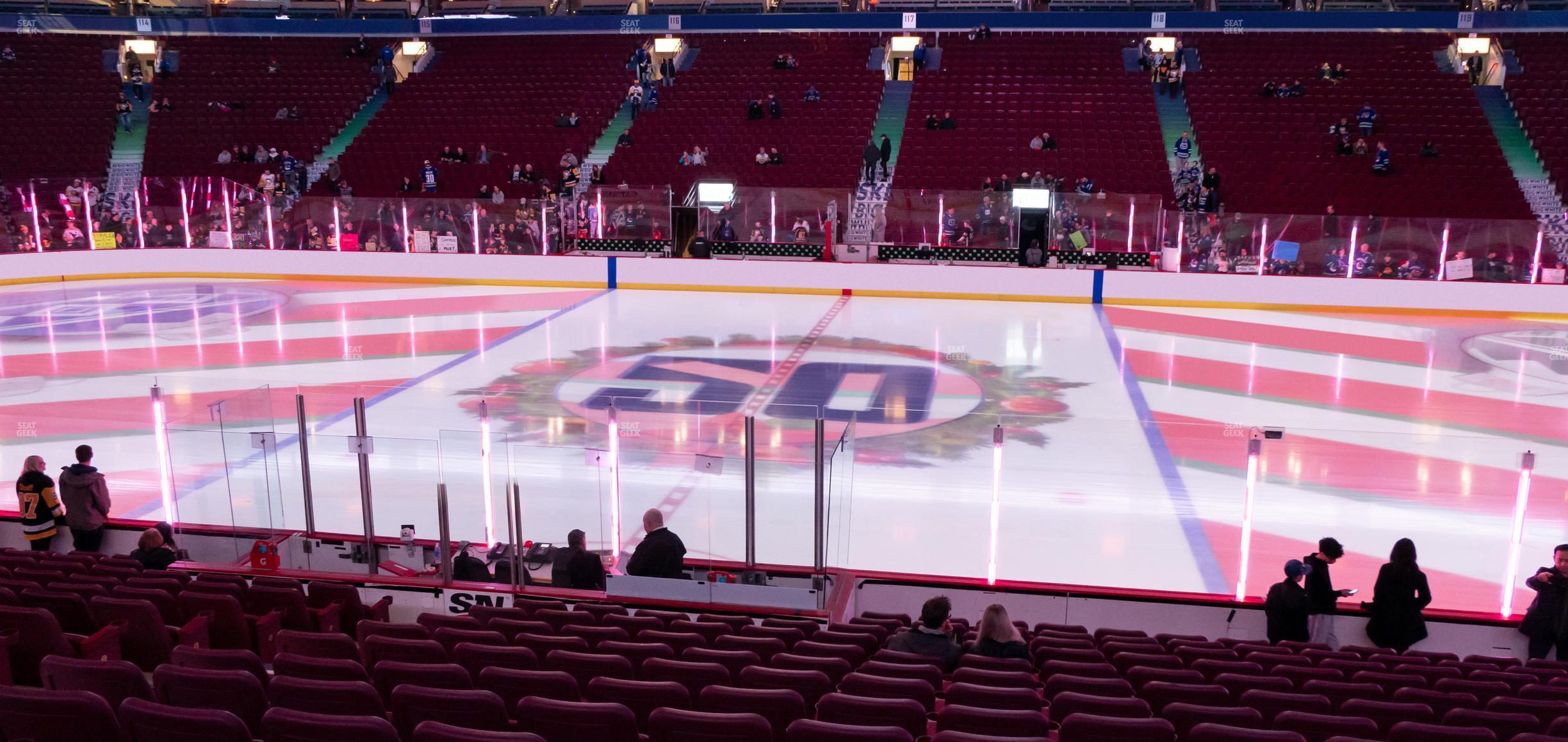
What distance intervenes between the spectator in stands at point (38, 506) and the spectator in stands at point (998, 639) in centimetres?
722

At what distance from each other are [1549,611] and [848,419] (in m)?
4.58

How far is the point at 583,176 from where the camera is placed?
30.7 m

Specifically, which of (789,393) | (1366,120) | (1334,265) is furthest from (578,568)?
(1366,120)

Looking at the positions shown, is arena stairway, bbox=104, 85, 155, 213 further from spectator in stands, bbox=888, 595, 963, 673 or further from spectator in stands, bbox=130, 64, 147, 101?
spectator in stands, bbox=888, 595, 963, 673

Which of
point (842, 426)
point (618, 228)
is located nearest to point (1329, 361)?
point (842, 426)

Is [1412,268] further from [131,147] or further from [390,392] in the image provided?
[131,147]

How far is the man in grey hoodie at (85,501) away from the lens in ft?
28.3

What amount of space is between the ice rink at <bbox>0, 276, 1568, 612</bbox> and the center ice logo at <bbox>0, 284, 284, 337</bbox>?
0.12m

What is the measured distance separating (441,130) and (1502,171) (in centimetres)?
2658

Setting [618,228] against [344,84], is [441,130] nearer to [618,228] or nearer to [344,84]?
[344,84]

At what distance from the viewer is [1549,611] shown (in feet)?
23.5

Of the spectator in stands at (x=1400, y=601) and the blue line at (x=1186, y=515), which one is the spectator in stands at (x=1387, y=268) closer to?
the blue line at (x=1186, y=515)

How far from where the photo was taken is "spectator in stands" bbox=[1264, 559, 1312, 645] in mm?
7289

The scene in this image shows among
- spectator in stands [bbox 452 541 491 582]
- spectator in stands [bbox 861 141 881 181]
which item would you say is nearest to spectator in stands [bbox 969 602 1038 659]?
spectator in stands [bbox 452 541 491 582]
